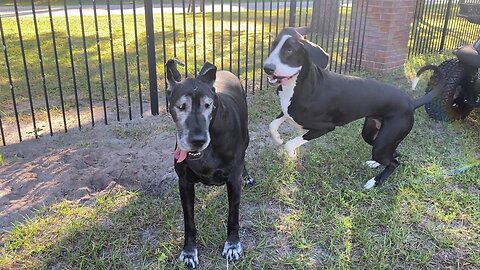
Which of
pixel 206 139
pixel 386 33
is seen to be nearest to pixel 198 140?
pixel 206 139

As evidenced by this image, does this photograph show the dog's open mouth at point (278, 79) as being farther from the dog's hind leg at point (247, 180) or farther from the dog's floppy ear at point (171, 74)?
the dog's floppy ear at point (171, 74)

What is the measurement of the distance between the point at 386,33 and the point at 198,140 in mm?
5964

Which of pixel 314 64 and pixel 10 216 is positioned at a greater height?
pixel 314 64

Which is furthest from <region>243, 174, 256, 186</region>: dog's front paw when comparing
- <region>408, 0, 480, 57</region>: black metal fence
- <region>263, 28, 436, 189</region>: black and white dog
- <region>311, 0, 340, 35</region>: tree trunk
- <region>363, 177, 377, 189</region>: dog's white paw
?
<region>408, 0, 480, 57</region>: black metal fence

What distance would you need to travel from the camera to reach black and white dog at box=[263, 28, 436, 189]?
3.48 meters

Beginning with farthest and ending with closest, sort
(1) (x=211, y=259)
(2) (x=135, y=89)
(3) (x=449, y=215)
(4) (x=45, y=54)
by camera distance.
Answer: (4) (x=45, y=54) < (2) (x=135, y=89) < (3) (x=449, y=215) < (1) (x=211, y=259)

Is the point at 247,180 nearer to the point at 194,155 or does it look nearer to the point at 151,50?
the point at 194,155

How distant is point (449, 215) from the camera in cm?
348

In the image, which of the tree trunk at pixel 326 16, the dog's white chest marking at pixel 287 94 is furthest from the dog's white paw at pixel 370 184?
the tree trunk at pixel 326 16

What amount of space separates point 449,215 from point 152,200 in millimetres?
2438

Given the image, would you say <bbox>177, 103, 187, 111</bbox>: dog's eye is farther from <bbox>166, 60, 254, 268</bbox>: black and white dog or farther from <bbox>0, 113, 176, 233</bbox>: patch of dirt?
<bbox>0, 113, 176, 233</bbox>: patch of dirt

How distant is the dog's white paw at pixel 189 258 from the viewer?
282 cm

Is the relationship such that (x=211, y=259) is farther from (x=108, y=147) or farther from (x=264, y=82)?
(x=264, y=82)

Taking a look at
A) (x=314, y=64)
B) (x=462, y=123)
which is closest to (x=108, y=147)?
(x=314, y=64)
